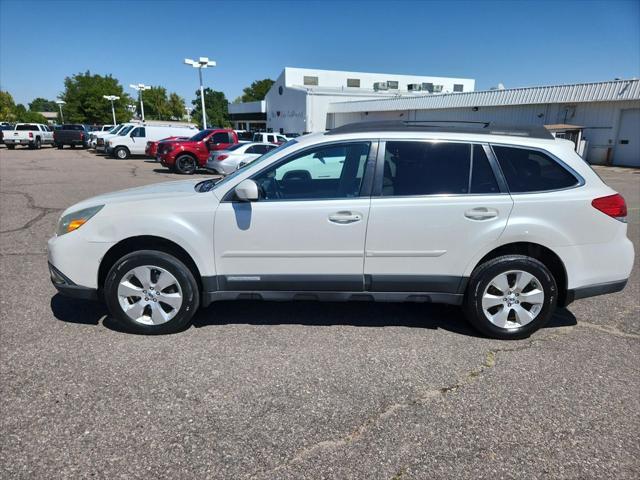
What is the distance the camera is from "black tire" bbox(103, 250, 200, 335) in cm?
348

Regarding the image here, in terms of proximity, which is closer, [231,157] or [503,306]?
[503,306]

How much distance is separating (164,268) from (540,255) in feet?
10.3

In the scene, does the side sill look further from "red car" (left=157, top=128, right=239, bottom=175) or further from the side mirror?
"red car" (left=157, top=128, right=239, bottom=175)

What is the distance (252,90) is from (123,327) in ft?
382

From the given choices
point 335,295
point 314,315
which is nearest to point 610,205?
point 335,295

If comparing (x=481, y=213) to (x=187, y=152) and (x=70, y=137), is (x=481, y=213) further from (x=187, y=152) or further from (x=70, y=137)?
(x=70, y=137)

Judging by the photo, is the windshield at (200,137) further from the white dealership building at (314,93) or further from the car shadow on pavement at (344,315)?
the white dealership building at (314,93)

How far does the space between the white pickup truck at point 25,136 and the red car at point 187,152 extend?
59.2ft

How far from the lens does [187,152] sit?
1733 cm

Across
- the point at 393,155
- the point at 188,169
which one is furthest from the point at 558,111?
the point at 393,155

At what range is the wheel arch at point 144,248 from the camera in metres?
3.57

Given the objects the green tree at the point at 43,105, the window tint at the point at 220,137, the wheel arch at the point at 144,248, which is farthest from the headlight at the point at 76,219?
the green tree at the point at 43,105

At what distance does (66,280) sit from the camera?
354 cm

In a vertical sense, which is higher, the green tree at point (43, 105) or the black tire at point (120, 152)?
the green tree at point (43, 105)
